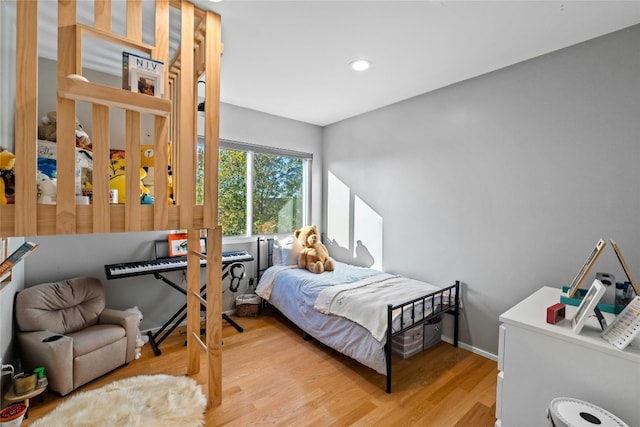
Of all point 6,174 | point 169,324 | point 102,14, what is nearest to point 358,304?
point 169,324

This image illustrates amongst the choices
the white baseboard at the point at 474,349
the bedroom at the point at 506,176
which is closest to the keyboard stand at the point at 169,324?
the bedroom at the point at 506,176

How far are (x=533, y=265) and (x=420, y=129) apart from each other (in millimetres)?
1661

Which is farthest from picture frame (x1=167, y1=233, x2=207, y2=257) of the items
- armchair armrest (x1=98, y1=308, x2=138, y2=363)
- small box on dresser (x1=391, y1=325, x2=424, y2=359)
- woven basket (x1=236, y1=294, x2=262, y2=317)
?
small box on dresser (x1=391, y1=325, x2=424, y2=359)

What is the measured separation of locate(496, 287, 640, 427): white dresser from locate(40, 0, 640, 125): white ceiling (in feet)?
5.93

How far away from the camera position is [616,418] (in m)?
1.17

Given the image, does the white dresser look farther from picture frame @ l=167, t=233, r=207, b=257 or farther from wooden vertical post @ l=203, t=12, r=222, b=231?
picture frame @ l=167, t=233, r=207, b=257

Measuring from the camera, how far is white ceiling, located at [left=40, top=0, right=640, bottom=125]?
68.1 inches

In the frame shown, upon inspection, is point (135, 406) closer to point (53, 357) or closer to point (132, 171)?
point (53, 357)

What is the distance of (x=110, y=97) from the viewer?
1.40 metres

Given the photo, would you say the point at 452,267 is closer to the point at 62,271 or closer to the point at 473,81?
the point at 473,81

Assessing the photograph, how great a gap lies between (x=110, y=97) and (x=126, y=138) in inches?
8.5

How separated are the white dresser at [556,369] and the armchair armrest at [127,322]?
8.96ft

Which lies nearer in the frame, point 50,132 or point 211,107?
point 211,107

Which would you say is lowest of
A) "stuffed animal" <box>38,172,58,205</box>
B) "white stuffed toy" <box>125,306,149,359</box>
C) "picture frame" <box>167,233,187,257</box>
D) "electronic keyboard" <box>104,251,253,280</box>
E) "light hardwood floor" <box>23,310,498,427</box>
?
"light hardwood floor" <box>23,310,498,427</box>
